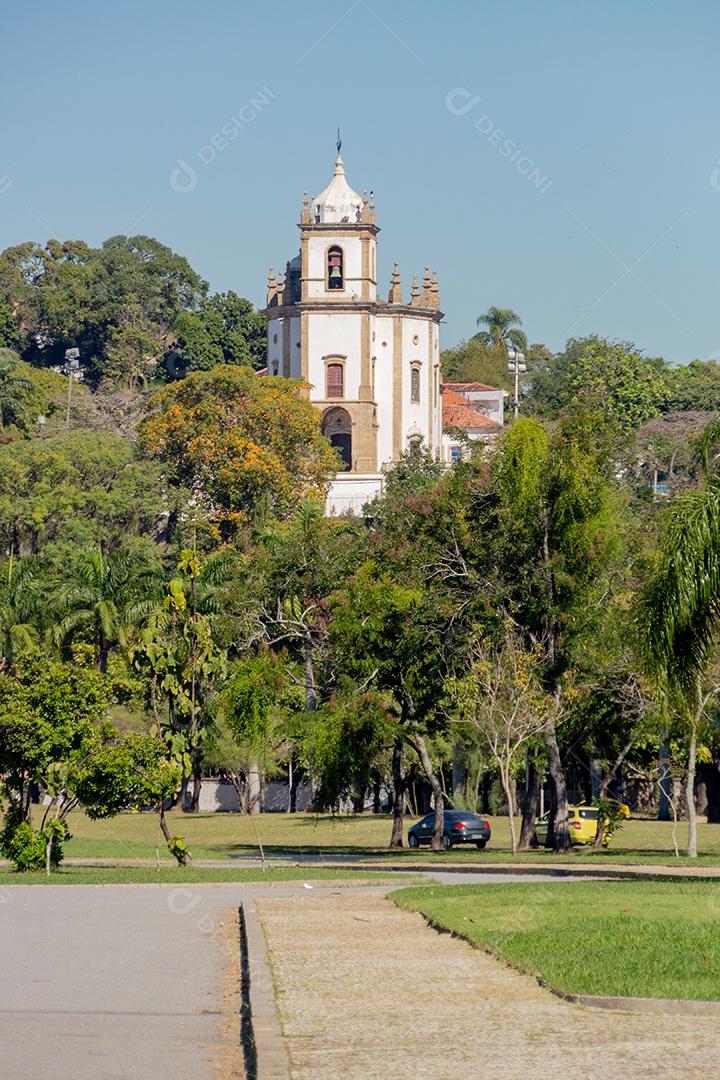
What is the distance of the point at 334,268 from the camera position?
9994cm

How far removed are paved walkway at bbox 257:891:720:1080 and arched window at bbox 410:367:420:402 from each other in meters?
88.1

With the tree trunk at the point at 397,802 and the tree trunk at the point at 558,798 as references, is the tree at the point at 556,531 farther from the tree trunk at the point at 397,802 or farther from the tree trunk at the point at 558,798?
the tree trunk at the point at 397,802

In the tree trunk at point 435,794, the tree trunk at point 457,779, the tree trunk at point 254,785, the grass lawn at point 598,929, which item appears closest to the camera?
the grass lawn at point 598,929

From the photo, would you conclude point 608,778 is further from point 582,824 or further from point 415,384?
point 415,384

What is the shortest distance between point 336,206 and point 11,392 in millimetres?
24245

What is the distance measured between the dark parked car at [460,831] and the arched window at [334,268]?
65.6 meters

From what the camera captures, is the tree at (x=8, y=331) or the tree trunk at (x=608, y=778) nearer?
the tree trunk at (x=608, y=778)

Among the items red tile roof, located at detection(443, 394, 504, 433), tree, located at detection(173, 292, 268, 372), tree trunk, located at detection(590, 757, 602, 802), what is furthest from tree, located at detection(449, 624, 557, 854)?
tree, located at detection(173, 292, 268, 372)

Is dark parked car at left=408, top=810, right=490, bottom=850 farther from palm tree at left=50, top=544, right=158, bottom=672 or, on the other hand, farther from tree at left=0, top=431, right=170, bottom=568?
tree at left=0, top=431, right=170, bottom=568

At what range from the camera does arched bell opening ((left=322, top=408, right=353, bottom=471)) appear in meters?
99.2

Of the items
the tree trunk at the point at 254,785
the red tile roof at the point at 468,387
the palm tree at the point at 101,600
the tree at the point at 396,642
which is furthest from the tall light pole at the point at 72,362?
the tree at the point at 396,642

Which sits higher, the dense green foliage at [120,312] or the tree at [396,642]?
the dense green foliage at [120,312]

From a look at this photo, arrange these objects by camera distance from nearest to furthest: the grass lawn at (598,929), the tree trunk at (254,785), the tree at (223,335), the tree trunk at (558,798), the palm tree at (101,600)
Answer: the grass lawn at (598,929), the tree trunk at (558,798), the palm tree at (101,600), the tree trunk at (254,785), the tree at (223,335)

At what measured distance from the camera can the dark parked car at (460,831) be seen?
121 ft
